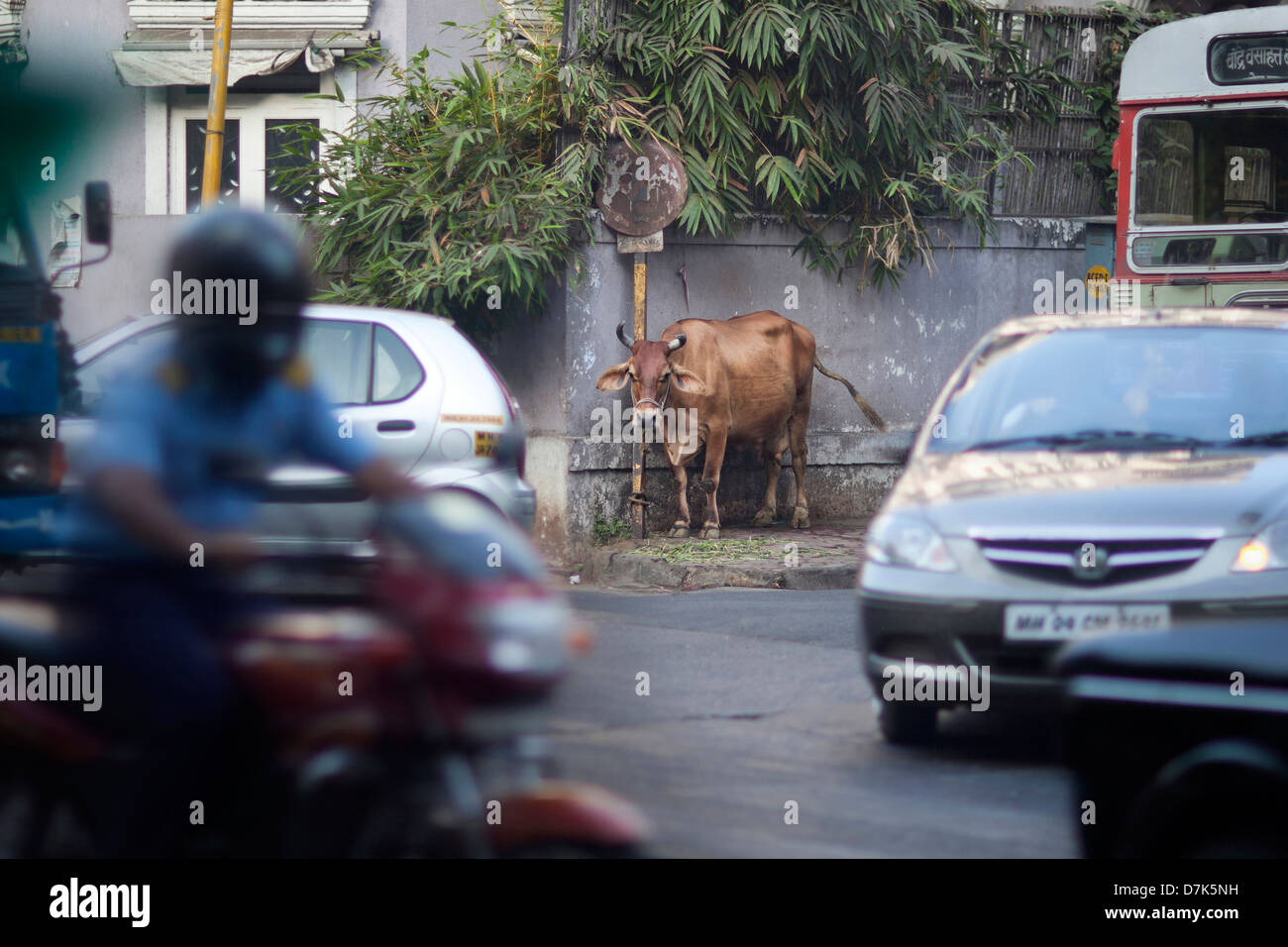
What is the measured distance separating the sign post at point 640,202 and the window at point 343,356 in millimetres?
4129

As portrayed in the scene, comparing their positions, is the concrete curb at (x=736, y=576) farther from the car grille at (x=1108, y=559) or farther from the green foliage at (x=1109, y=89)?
the green foliage at (x=1109, y=89)

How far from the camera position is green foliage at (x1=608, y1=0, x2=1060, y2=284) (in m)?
13.5

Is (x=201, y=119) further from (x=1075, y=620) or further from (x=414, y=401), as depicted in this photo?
(x=1075, y=620)

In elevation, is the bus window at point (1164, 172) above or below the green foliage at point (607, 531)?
above

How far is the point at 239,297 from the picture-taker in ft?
11.1

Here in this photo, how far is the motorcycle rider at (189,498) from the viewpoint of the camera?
124 inches

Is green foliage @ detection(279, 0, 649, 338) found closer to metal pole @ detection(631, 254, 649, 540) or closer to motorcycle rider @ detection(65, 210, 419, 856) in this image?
metal pole @ detection(631, 254, 649, 540)

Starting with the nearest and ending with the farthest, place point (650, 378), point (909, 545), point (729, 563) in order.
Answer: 1. point (909, 545)
2. point (729, 563)
3. point (650, 378)

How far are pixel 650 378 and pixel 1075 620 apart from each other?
7.37 metres

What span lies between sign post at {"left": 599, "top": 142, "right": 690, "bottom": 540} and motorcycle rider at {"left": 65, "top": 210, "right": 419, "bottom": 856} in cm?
977

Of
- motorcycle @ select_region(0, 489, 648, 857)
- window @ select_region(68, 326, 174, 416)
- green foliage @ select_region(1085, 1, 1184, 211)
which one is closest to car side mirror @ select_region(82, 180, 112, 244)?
window @ select_region(68, 326, 174, 416)

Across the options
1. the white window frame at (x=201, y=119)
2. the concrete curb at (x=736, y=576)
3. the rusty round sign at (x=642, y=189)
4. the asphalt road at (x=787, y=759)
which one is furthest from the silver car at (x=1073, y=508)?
the white window frame at (x=201, y=119)

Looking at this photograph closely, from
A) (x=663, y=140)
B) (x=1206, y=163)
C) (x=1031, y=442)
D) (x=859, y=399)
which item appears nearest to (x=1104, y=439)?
(x=1031, y=442)

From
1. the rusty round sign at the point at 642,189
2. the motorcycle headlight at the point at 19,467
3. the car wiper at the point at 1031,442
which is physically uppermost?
the rusty round sign at the point at 642,189
